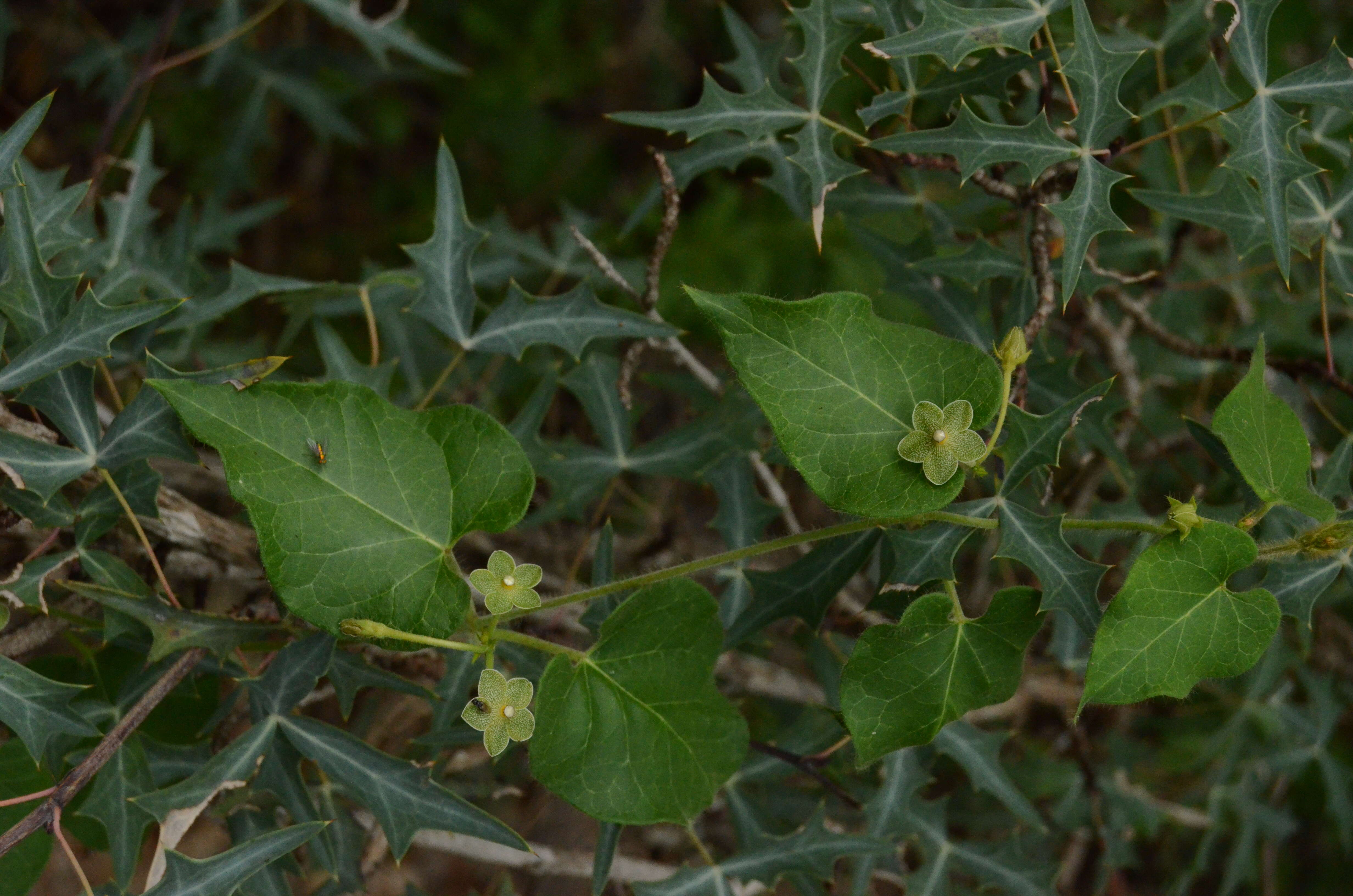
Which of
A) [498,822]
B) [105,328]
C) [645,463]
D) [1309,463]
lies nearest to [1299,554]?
[1309,463]

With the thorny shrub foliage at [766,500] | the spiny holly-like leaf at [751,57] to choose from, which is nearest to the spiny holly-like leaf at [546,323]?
the thorny shrub foliage at [766,500]

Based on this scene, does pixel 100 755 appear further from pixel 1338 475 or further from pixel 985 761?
pixel 1338 475

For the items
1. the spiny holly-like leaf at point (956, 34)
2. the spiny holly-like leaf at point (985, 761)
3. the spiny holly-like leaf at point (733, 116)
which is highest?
the spiny holly-like leaf at point (956, 34)

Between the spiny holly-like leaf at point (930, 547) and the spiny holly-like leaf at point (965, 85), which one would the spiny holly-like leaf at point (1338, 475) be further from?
the spiny holly-like leaf at point (965, 85)

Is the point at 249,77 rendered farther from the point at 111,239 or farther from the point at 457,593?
the point at 457,593

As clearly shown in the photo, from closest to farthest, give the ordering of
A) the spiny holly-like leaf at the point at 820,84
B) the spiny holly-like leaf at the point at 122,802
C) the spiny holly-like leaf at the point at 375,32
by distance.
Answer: the spiny holly-like leaf at the point at 122,802, the spiny holly-like leaf at the point at 820,84, the spiny holly-like leaf at the point at 375,32

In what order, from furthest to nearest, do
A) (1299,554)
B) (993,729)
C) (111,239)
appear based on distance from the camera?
(993,729)
(111,239)
(1299,554)

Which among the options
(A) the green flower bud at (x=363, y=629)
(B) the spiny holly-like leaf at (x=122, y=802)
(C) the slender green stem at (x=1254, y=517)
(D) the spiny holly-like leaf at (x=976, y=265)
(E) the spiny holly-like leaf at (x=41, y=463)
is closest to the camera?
(A) the green flower bud at (x=363, y=629)

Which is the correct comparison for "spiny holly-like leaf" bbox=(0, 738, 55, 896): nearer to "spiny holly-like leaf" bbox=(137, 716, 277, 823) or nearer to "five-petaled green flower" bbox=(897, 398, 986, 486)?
"spiny holly-like leaf" bbox=(137, 716, 277, 823)
